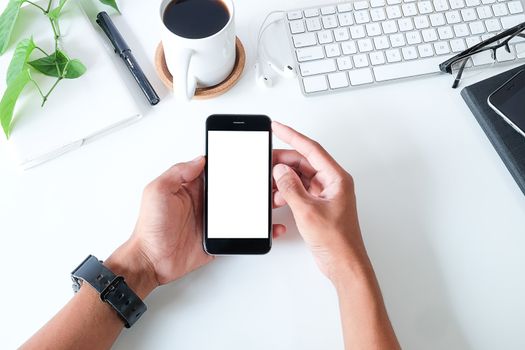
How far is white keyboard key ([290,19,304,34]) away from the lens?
2.51ft

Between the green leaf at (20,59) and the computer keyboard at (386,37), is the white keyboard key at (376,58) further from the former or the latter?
the green leaf at (20,59)

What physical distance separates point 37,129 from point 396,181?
51 centimetres

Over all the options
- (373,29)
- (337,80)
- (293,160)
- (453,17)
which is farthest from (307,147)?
(453,17)

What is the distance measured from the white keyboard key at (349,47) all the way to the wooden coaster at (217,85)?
0.50ft

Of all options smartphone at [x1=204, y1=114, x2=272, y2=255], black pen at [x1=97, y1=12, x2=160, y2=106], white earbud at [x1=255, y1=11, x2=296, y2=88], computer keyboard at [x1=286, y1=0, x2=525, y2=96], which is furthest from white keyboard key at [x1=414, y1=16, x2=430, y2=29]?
black pen at [x1=97, y1=12, x2=160, y2=106]

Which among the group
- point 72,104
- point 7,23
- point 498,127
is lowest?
point 498,127

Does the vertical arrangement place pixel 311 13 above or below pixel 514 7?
above

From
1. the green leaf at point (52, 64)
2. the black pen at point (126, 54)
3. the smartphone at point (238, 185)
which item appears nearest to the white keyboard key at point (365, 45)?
the smartphone at point (238, 185)

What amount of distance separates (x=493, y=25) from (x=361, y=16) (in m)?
0.21

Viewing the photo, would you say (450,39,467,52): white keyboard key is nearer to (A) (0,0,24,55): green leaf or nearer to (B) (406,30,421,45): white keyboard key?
(B) (406,30,421,45): white keyboard key

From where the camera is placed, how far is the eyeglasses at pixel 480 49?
2.44 feet

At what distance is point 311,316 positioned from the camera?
2.09ft

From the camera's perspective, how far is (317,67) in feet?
A: 2.45

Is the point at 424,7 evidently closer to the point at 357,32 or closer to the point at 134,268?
the point at 357,32
